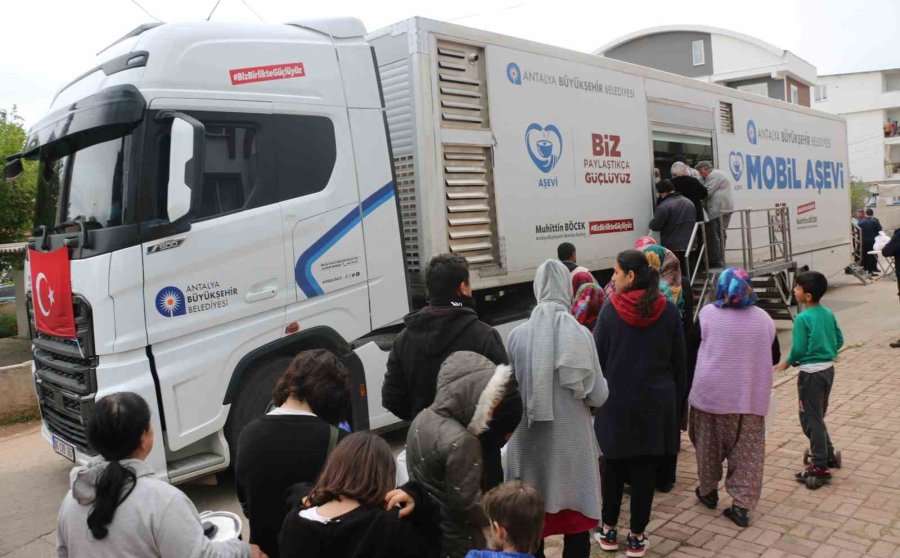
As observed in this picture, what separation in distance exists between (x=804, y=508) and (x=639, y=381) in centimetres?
155

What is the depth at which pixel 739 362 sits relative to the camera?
4.01 meters

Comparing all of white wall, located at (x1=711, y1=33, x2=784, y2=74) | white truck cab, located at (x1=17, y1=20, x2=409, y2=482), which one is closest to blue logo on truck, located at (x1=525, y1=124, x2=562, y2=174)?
white truck cab, located at (x1=17, y1=20, x2=409, y2=482)

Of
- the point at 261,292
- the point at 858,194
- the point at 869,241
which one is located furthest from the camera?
the point at 858,194

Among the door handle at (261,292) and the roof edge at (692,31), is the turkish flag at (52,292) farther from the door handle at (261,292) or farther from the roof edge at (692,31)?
the roof edge at (692,31)

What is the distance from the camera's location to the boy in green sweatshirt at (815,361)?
4.53m

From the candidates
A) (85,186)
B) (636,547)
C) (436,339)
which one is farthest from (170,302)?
(636,547)

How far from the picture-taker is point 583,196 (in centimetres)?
716

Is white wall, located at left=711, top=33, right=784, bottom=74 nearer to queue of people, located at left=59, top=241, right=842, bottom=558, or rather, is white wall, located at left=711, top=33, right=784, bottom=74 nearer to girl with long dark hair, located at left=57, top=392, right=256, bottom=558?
queue of people, located at left=59, top=241, right=842, bottom=558

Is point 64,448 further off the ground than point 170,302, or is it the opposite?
point 170,302

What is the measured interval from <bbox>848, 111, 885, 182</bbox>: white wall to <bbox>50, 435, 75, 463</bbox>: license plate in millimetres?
56876

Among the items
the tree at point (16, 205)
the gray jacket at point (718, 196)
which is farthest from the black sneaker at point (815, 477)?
the tree at point (16, 205)

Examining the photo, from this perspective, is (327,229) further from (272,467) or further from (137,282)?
(272,467)

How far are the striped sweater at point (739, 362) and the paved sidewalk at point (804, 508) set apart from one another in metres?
0.68

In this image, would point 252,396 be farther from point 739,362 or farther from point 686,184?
point 686,184
